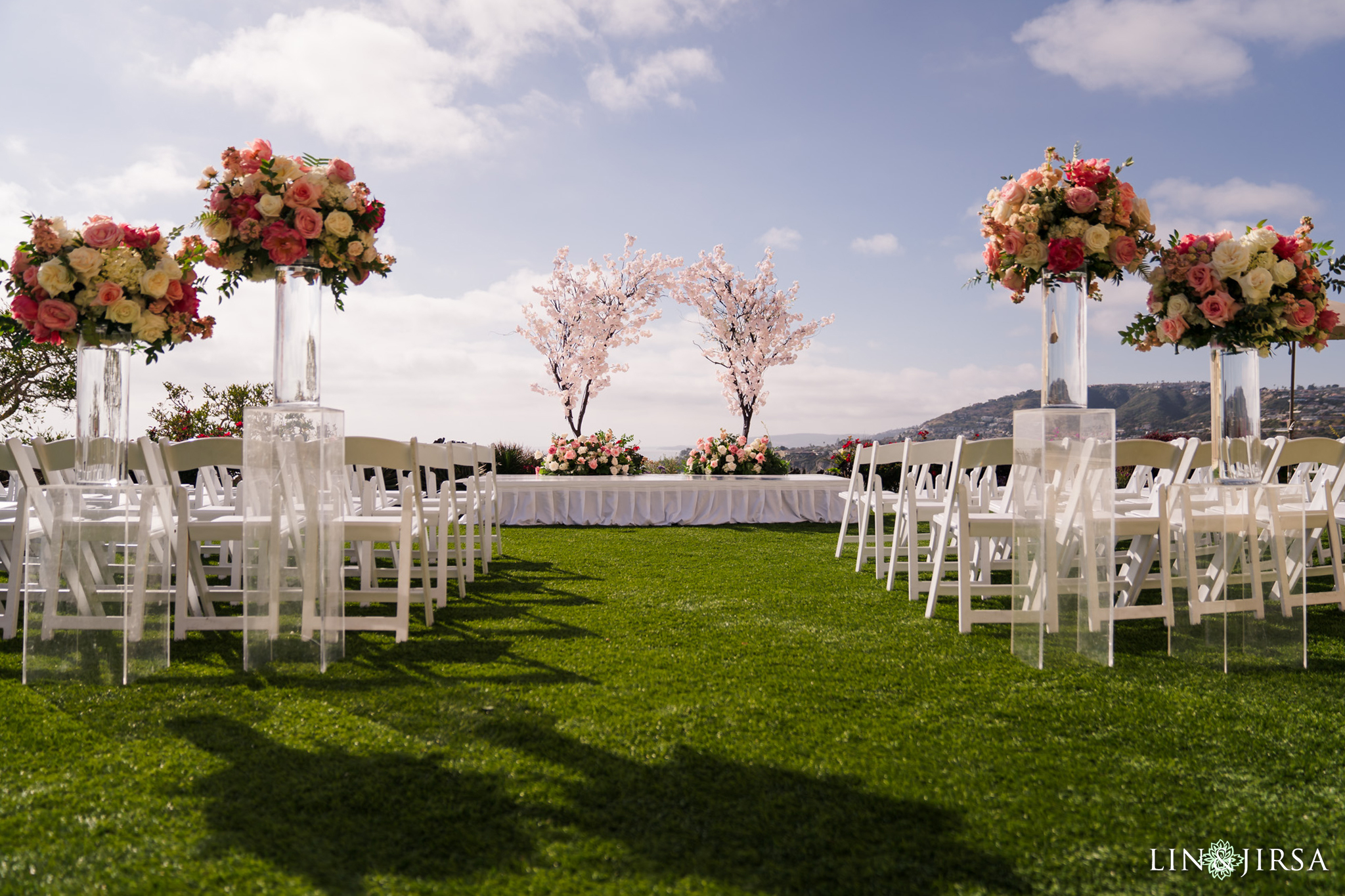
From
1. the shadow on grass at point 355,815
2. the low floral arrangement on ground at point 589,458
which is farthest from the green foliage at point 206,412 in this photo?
the shadow on grass at point 355,815

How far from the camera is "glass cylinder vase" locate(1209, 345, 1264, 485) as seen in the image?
10.9ft

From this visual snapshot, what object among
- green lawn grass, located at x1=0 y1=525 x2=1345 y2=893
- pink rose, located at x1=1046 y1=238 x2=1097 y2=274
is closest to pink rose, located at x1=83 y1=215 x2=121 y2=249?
green lawn grass, located at x1=0 y1=525 x2=1345 y2=893

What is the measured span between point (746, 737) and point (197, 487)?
5.24m

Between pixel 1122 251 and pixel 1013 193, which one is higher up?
pixel 1013 193

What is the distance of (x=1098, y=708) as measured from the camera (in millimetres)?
2676

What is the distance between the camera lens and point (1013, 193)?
3.21 meters

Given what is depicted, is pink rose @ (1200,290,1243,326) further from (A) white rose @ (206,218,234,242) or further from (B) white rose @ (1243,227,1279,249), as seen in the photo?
(A) white rose @ (206,218,234,242)

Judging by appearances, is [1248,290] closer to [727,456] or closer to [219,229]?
[219,229]

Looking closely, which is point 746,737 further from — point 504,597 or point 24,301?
point 24,301

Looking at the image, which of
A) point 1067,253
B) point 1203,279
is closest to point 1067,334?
point 1067,253

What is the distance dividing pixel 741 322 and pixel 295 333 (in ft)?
62.8

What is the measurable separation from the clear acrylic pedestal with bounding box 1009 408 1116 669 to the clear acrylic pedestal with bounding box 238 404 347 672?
9.89 feet

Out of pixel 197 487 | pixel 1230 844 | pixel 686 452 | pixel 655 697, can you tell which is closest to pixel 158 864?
pixel 655 697

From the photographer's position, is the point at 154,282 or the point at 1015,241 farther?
the point at 1015,241
